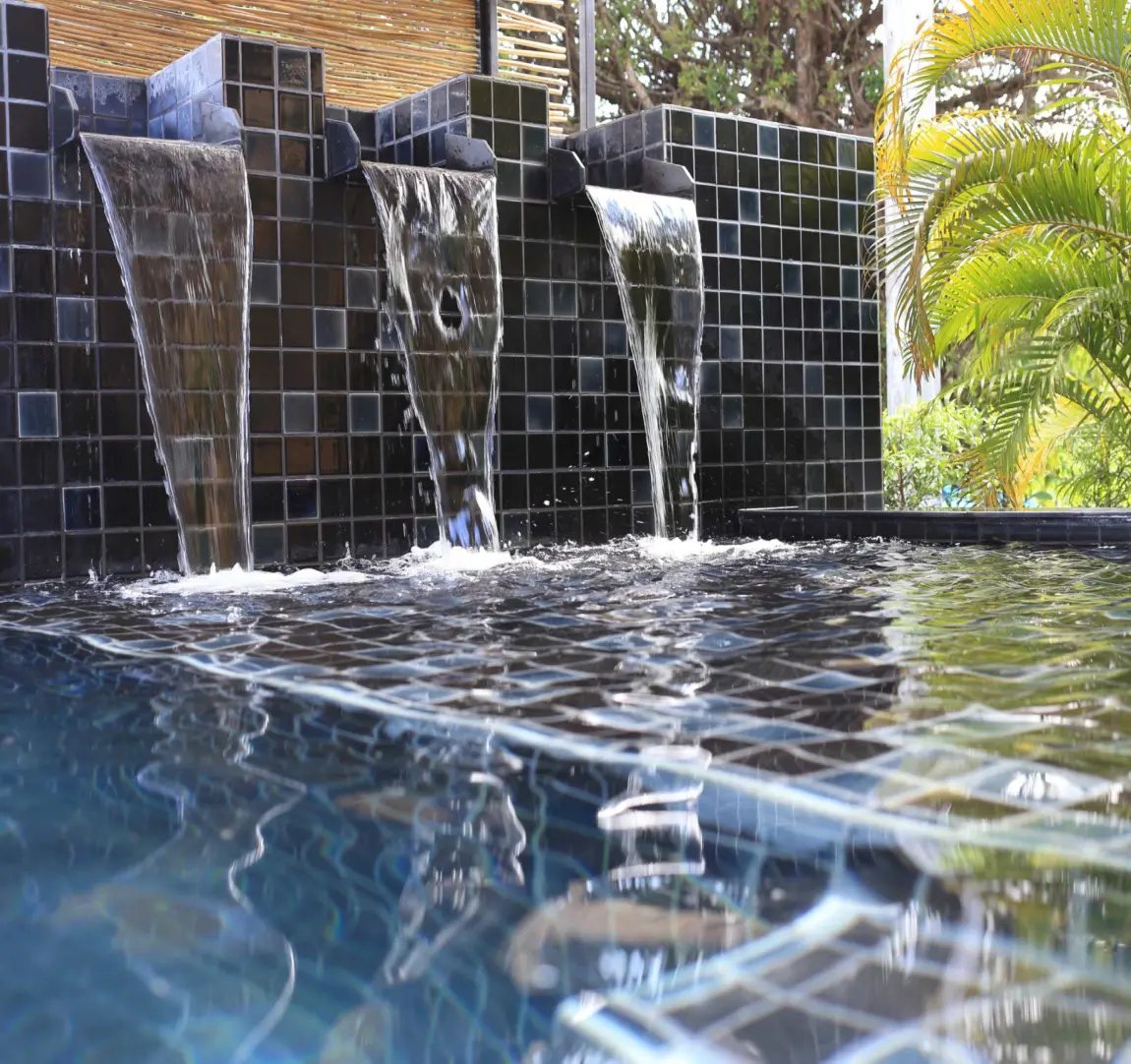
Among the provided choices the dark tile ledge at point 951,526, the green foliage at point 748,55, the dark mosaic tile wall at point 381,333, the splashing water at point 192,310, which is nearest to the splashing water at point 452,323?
the dark mosaic tile wall at point 381,333

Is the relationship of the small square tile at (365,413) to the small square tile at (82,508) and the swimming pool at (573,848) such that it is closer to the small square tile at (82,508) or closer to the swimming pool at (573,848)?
the small square tile at (82,508)

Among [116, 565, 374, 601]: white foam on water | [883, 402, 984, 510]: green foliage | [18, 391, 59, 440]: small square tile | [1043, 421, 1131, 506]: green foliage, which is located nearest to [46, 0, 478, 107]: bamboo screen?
[18, 391, 59, 440]: small square tile

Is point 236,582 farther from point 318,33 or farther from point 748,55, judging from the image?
point 748,55

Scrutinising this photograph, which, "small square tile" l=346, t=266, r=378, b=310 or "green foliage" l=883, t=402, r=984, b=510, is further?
"green foliage" l=883, t=402, r=984, b=510

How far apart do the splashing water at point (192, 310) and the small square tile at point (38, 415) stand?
31 cm

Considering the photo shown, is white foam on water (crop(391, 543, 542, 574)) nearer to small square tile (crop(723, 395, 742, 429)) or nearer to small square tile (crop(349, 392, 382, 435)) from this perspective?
small square tile (crop(349, 392, 382, 435))

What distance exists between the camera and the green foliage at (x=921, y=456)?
8.24 meters

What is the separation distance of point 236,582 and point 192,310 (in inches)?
37.5

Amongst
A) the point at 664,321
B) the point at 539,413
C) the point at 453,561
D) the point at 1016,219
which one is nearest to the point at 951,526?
the point at 1016,219

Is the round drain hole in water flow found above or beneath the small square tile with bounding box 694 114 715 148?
beneath

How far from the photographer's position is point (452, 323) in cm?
538

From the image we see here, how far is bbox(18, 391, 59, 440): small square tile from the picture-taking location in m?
4.55

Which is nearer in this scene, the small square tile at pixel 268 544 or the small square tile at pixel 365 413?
the small square tile at pixel 268 544

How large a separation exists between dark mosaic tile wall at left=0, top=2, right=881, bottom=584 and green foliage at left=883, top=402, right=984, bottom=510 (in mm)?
1378
